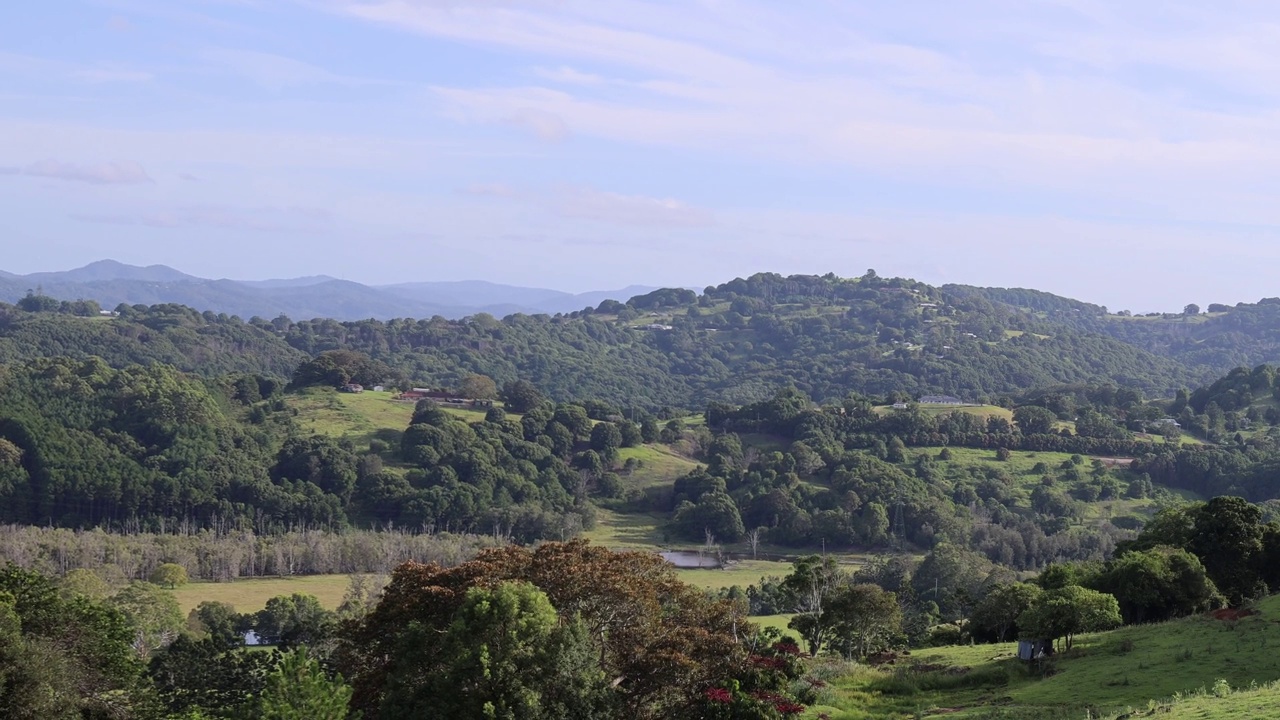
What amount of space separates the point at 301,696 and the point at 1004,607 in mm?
25465

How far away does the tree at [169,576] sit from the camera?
7325 cm

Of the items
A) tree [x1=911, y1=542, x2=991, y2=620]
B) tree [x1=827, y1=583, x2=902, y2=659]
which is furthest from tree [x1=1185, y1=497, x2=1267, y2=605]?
tree [x1=911, y1=542, x2=991, y2=620]

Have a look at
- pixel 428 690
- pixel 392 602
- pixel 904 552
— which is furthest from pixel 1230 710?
pixel 904 552

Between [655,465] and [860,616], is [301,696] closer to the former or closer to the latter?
[860,616]

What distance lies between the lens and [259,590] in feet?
242

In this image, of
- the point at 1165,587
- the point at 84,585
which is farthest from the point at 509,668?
the point at 84,585

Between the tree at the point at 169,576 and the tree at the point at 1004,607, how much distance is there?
1872 inches

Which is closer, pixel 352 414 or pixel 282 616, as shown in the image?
pixel 282 616

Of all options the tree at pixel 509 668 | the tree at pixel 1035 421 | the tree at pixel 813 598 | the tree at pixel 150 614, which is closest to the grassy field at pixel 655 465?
the tree at pixel 1035 421

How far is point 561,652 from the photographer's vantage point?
87.6ft

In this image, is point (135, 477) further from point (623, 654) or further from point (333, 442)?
point (623, 654)

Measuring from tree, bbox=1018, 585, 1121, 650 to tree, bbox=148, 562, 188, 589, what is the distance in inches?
2069

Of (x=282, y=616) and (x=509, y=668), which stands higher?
(x=509, y=668)

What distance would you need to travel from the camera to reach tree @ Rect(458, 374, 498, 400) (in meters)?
144
